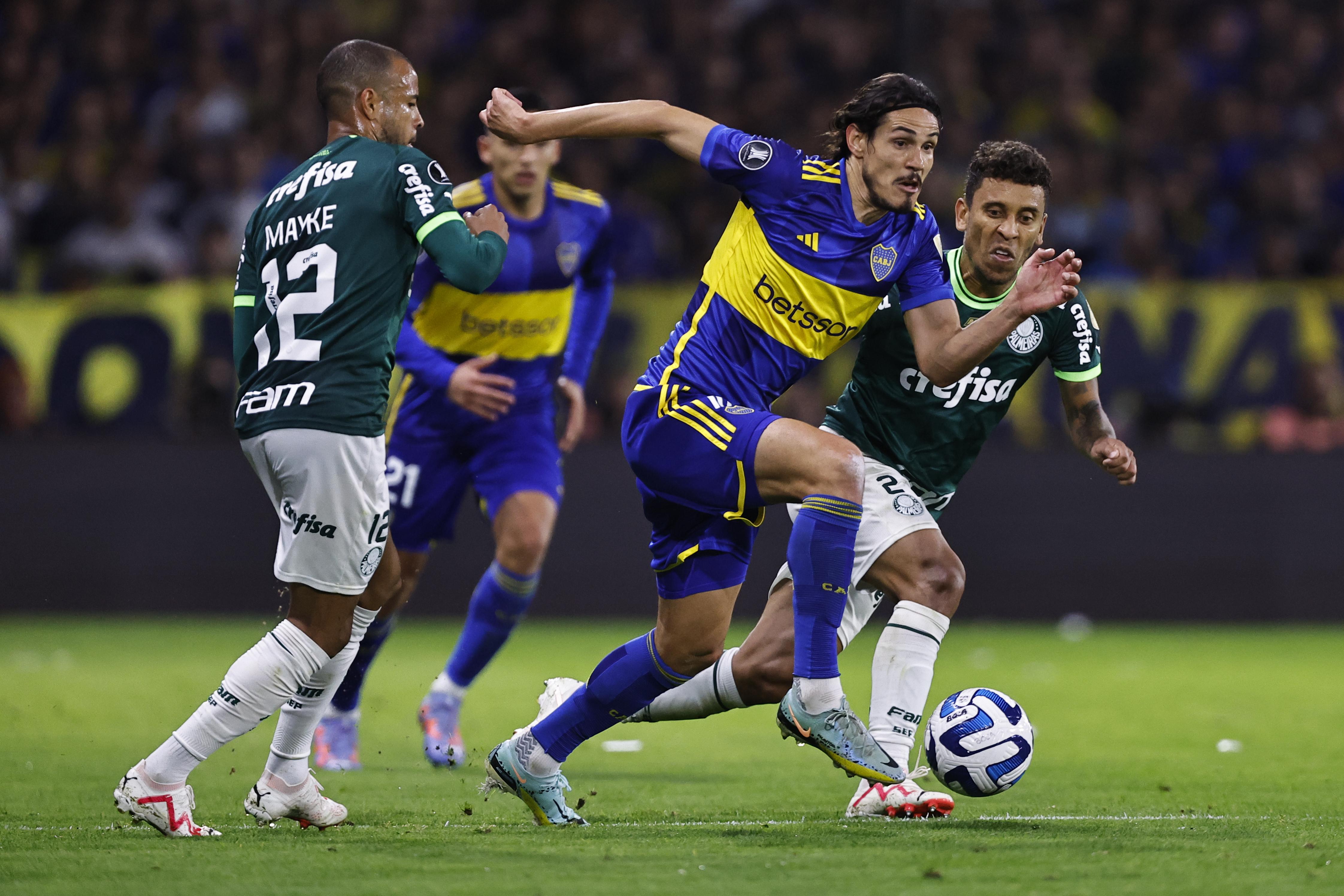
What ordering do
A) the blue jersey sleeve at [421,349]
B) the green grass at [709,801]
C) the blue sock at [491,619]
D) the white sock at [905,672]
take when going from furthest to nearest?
the blue sock at [491,619] → the blue jersey sleeve at [421,349] → the white sock at [905,672] → the green grass at [709,801]

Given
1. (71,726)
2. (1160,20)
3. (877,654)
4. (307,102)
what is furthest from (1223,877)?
(1160,20)

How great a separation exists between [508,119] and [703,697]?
6.74 feet

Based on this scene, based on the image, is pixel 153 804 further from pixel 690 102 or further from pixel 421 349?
pixel 690 102

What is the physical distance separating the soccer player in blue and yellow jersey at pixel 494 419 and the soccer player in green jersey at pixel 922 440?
4.59ft

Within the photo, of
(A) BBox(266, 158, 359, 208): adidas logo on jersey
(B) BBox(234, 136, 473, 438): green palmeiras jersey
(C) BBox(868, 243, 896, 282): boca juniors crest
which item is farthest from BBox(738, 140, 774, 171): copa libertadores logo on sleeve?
(A) BBox(266, 158, 359, 208): adidas logo on jersey

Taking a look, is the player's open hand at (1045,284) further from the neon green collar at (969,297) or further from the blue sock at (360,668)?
the blue sock at (360,668)

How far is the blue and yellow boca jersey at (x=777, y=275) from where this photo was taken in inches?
195

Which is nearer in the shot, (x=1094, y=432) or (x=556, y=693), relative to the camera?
(x=556, y=693)

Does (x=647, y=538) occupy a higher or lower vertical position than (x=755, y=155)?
lower

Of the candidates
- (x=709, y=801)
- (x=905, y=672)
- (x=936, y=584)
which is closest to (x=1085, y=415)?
(x=936, y=584)

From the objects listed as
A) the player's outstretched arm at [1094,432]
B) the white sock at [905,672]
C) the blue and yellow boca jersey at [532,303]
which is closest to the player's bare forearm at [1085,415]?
the player's outstretched arm at [1094,432]

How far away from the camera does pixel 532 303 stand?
290 inches

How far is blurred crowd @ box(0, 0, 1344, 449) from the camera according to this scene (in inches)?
505

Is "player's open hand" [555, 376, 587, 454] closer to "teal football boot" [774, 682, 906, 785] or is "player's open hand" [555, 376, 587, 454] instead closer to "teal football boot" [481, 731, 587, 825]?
"teal football boot" [481, 731, 587, 825]
